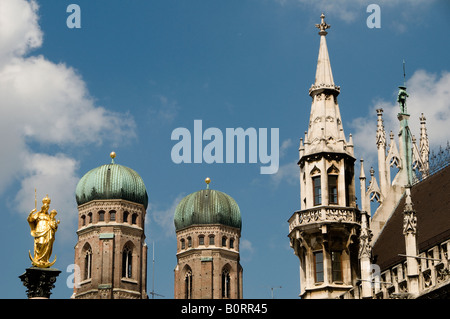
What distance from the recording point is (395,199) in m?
61.1

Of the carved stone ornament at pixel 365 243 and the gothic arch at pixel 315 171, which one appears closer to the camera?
the carved stone ornament at pixel 365 243

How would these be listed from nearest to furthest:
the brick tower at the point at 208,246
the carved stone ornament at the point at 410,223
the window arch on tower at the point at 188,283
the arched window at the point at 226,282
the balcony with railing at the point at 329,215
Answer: the carved stone ornament at the point at 410,223
the balcony with railing at the point at 329,215
the brick tower at the point at 208,246
the arched window at the point at 226,282
the window arch on tower at the point at 188,283

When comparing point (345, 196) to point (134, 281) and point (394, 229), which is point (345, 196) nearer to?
point (394, 229)

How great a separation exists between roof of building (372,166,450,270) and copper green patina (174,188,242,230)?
10125 centimetres

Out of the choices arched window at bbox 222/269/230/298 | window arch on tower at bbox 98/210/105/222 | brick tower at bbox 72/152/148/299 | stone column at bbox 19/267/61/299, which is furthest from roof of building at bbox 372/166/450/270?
arched window at bbox 222/269/230/298

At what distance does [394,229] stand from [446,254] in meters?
11.8

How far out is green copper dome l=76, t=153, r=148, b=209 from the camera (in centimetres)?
15150

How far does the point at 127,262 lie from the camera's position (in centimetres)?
14938

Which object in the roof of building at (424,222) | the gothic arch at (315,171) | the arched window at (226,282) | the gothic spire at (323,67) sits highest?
the arched window at (226,282)

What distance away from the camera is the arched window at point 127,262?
148 meters

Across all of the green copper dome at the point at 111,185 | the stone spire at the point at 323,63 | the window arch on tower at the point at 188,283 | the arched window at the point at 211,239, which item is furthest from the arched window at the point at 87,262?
the stone spire at the point at 323,63

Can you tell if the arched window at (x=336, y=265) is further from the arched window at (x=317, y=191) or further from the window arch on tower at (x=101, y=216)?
the window arch on tower at (x=101, y=216)
